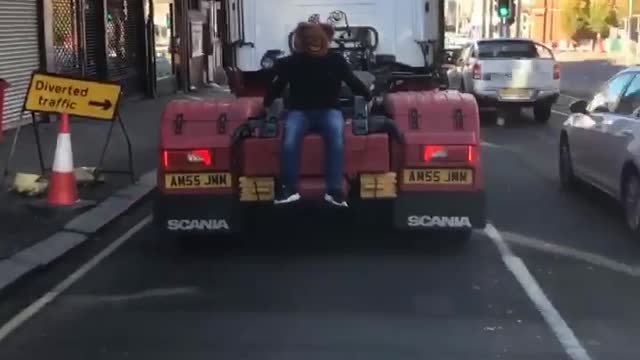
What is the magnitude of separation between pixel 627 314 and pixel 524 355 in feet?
3.91

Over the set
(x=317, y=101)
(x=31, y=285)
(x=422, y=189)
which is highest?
(x=317, y=101)

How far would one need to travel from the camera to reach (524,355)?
575cm

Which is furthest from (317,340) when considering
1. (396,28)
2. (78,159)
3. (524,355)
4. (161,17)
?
(161,17)

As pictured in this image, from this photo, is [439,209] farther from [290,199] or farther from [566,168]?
[566,168]

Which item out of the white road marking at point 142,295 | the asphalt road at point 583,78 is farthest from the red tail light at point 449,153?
the asphalt road at point 583,78

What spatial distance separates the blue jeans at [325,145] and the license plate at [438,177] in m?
0.57

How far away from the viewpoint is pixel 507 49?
2245cm

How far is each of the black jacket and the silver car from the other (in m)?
2.54

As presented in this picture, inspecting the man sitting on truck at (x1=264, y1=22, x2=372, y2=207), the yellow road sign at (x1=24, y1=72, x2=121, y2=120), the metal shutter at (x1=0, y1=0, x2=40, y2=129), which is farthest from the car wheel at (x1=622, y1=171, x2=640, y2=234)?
the metal shutter at (x1=0, y1=0, x2=40, y2=129)

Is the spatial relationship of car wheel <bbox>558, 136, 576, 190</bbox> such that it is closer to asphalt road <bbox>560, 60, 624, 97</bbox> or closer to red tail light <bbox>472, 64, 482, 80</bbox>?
red tail light <bbox>472, 64, 482, 80</bbox>

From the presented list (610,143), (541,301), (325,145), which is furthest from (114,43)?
(541,301)

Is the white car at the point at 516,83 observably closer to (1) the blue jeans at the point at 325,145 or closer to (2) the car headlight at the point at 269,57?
(2) the car headlight at the point at 269,57

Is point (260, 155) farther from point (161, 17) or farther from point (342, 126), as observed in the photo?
point (161, 17)

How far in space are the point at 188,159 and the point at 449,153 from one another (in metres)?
2.00
